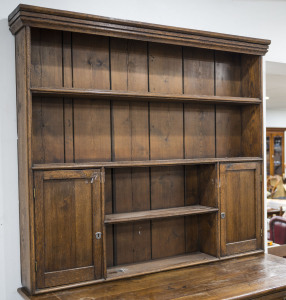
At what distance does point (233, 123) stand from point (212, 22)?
2.30ft

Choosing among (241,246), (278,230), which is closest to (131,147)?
(241,246)

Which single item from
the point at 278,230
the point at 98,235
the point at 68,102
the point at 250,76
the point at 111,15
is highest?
the point at 111,15

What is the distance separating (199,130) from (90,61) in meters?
0.84

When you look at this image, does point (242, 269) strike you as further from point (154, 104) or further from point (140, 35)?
point (140, 35)

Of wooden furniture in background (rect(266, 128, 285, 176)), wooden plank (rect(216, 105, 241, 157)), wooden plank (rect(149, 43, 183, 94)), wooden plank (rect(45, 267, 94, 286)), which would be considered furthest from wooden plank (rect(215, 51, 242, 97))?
wooden furniture in background (rect(266, 128, 285, 176))

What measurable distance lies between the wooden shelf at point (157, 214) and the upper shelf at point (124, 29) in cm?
99

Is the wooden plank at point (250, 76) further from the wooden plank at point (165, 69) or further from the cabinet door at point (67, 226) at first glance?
the cabinet door at point (67, 226)

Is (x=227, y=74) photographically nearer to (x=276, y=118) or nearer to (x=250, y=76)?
(x=250, y=76)

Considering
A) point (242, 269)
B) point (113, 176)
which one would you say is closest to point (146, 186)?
point (113, 176)

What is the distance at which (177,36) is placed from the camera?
7.14 ft

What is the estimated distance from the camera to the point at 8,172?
199 centimetres

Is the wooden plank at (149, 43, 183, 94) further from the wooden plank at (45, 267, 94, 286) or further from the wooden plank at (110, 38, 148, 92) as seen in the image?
the wooden plank at (45, 267, 94, 286)

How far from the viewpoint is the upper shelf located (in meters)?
1.82

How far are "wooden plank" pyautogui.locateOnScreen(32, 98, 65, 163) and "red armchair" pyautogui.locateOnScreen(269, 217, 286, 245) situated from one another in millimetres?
3378
